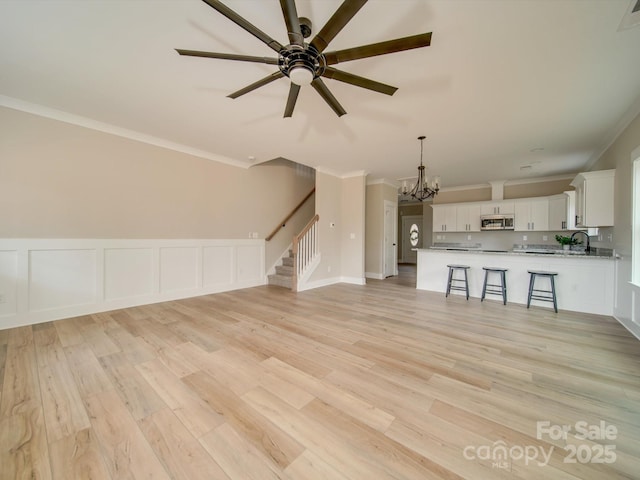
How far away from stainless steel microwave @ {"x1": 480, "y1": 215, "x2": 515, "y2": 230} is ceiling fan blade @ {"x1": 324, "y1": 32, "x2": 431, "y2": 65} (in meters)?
6.58

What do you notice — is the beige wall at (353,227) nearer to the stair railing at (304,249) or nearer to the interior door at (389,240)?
the stair railing at (304,249)

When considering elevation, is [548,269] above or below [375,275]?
above

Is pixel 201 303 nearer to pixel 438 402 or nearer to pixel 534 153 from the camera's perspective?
pixel 438 402

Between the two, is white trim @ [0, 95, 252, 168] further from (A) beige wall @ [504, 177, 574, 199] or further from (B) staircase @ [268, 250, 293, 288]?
(A) beige wall @ [504, 177, 574, 199]

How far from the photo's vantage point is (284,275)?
5.87 meters

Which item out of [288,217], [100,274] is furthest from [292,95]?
[288,217]

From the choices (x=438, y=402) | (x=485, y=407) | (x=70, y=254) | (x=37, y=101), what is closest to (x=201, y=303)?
(x=70, y=254)

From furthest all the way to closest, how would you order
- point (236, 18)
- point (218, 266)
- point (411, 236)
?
point (411, 236)
point (218, 266)
point (236, 18)

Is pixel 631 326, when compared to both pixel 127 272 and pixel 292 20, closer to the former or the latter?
pixel 292 20

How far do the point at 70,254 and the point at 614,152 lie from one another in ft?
26.7

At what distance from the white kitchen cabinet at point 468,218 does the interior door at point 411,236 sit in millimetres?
3189

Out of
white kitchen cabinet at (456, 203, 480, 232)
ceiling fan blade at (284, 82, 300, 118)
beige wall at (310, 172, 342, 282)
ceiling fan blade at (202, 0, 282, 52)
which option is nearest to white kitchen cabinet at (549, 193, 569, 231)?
white kitchen cabinet at (456, 203, 480, 232)

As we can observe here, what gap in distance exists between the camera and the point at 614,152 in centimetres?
377

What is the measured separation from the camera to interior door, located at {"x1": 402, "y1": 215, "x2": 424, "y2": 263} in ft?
34.4
